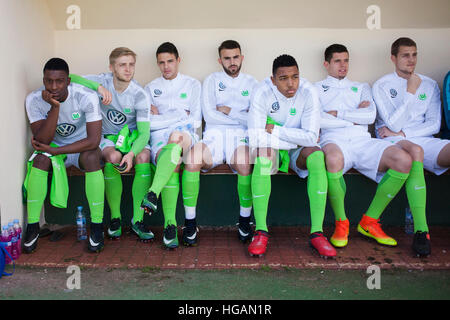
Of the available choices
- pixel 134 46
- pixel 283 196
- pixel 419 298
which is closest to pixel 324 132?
pixel 283 196

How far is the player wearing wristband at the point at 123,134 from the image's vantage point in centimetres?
348

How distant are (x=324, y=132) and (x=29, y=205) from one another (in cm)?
245

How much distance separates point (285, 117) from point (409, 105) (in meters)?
1.17

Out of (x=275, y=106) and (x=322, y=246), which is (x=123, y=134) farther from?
(x=322, y=246)

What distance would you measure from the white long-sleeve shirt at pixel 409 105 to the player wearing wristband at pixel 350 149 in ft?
0.40

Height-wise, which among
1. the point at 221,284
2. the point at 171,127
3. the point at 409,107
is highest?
the point at 409,107

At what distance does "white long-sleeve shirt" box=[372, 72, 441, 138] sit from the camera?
3.86 meters

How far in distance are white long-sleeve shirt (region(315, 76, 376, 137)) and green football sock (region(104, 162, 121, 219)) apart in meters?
1.77

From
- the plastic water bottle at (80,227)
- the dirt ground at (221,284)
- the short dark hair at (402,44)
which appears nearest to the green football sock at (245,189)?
the dirt ground at (221,284)

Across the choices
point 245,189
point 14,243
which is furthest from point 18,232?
point 245,189

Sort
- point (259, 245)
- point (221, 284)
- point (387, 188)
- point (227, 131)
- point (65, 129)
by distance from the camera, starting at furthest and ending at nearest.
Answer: point (227, 131)
point (65, 129)
point (387, 188)
point (259, 245)
point (221, 284)

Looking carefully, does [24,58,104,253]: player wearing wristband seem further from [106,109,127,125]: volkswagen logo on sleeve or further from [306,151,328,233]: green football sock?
[306,151,328,233]: green football sock

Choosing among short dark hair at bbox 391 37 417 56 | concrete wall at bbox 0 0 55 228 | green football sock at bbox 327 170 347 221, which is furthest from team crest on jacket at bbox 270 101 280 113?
concrete wall at bbox 0 0 55 228

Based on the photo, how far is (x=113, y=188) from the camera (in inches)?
141
